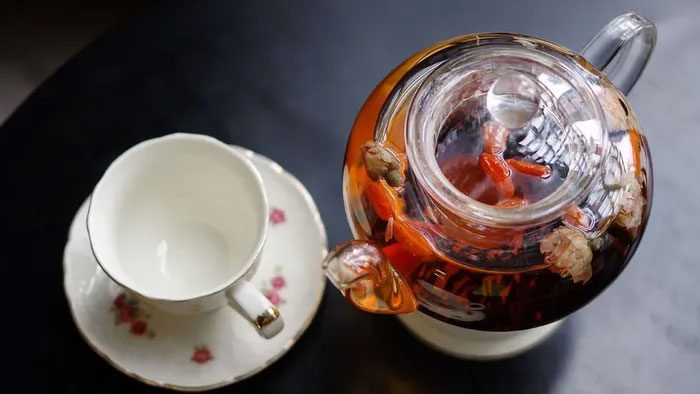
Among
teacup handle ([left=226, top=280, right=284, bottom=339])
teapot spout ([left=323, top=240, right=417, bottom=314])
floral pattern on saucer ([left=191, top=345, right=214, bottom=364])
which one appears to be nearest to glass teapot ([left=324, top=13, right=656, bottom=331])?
teapot spout ([left=323, top=240, right=417, bottom=314])

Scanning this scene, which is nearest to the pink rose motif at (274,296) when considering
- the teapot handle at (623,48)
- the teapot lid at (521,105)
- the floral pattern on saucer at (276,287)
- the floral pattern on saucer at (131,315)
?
the floral pattern on saucer at (276,287)

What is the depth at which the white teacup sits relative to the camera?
70 cm

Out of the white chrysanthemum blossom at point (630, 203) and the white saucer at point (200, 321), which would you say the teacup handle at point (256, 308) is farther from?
the white chrysanthemum blossom at point (630, 203)

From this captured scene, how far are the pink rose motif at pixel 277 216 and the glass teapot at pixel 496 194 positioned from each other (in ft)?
0.61

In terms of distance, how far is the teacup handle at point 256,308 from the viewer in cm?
69

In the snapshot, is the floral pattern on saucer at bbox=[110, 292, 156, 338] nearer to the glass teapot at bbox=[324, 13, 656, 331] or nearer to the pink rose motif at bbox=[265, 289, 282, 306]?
the pink rose motif at bbox=[265, 289, 282, 306]

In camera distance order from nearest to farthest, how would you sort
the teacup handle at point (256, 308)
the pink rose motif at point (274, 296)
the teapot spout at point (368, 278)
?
the teapot spout at point (368, 278), the teacup handle at point (256, 308), the pink rose motif at point (274, 296)

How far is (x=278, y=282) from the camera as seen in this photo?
80cm

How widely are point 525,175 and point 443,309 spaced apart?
0.12m

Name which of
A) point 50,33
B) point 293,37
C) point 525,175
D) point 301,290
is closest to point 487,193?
point 525,175

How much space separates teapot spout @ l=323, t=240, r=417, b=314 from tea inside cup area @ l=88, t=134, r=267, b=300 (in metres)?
0.14

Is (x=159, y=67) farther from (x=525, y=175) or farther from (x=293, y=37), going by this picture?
(x=525, y=175)

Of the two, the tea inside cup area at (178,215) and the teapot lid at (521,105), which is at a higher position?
the teapot lid at (521,105)

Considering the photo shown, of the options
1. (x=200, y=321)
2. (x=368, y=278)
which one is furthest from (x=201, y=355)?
(x=368, y=278)
